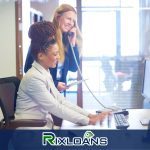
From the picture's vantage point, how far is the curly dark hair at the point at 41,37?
159 cm

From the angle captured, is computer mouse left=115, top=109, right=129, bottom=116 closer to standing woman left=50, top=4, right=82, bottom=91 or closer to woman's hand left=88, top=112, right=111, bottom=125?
woman's hand left=88, top=112, right=111, bottom=125

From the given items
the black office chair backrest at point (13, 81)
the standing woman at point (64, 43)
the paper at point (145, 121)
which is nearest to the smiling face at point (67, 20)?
the standing woman at point (64, 43)

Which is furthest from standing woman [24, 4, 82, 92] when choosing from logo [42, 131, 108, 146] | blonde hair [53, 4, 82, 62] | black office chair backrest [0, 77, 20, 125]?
logo [42, 131, 108, 146]

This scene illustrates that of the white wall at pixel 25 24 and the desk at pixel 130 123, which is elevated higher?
the white wall at pixel 25 24

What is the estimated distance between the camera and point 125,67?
1629 mm

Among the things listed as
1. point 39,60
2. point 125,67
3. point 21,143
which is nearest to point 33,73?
point 39,60

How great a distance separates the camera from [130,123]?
161 cm

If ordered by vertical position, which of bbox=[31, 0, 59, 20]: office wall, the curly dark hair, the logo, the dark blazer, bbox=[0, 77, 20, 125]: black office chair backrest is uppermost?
bbox=[31, 0, 59, 20]: office wall

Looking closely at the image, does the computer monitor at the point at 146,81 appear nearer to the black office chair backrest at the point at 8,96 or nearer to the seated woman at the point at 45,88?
the seated woman at the point at 45,88

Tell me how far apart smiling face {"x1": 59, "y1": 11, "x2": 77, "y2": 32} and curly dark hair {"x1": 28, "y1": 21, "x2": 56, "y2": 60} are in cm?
7

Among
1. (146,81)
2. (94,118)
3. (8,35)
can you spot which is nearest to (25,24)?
(8,35)

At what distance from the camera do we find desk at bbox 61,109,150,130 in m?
1.55

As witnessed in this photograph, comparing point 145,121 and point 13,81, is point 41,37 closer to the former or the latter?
point 13,81

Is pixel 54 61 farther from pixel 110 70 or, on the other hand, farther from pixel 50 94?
pixel 110 70
